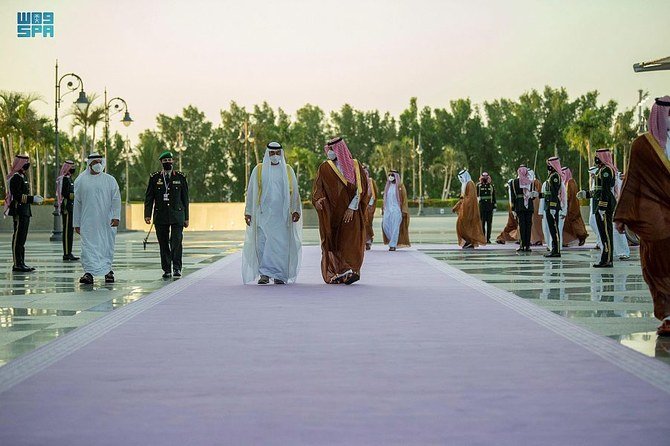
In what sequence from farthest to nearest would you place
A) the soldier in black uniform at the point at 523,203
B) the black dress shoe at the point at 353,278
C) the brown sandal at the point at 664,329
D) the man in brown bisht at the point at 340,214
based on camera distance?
the soldier in black uniform at the point at 523,203 → the man in brown bisht at the point at 340,214 → the black dress shoe at the point at 353,278 → the brown sandal at the point at 664,329

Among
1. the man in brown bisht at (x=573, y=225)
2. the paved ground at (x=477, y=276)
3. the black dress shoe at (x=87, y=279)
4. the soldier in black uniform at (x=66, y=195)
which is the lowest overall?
the paved ground at (x=477, y=276)

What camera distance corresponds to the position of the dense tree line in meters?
114

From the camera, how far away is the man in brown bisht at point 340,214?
1455 centimetres

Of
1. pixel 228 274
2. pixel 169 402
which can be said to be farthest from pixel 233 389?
pixel 228 274

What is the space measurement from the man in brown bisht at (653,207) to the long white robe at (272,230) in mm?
6250

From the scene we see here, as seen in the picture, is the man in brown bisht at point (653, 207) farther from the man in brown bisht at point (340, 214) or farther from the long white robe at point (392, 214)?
the long white robe at point (392, 214)

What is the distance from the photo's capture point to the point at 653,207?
8.85 meters

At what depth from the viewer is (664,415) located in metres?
5.47

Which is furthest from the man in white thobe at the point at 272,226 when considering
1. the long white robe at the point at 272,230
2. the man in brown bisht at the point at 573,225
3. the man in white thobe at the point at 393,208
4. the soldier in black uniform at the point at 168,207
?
the man in brown bisht at the point at 573,225

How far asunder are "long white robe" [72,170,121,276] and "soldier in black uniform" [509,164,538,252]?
36.2ft

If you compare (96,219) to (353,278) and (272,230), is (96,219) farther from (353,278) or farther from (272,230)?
(353,278)

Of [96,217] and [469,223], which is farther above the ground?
[96,217]

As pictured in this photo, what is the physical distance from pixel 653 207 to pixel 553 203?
1219 cm

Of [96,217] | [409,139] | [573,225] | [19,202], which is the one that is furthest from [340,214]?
[409,139]
